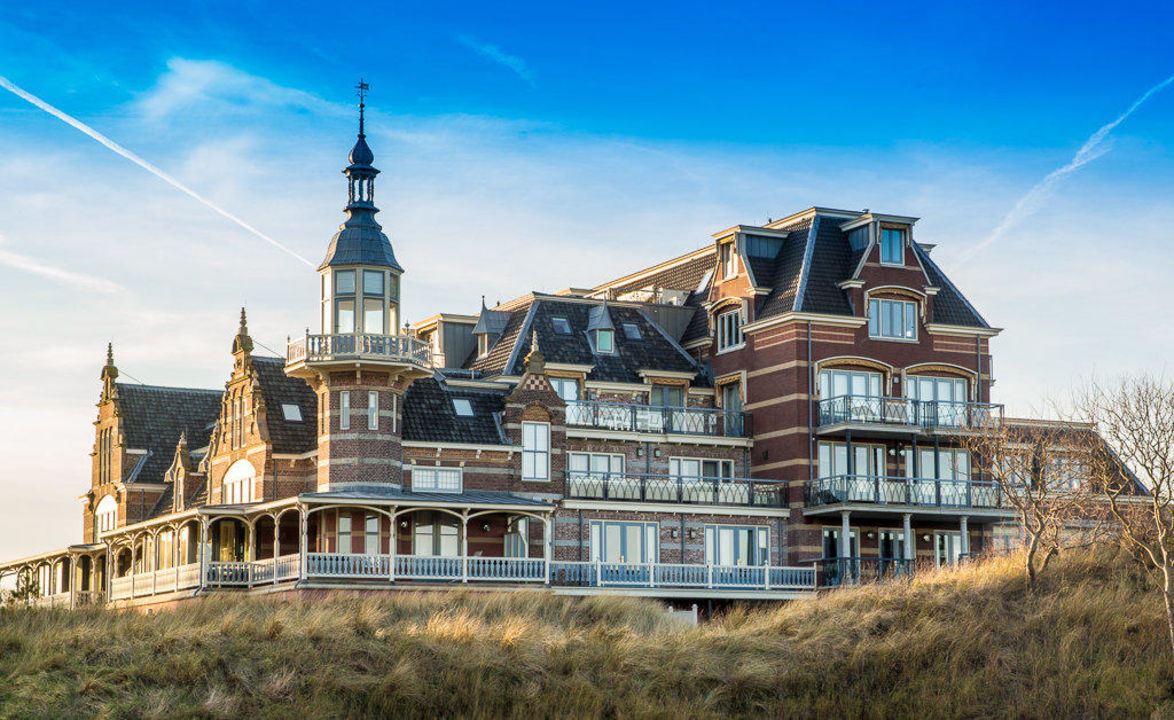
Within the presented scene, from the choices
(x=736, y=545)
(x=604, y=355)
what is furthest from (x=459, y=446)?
(x=736, y=545)

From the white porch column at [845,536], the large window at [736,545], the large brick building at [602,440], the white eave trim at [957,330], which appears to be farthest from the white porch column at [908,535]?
the white eave trim at [957,330]

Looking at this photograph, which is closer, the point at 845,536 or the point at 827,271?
the point at 845,536

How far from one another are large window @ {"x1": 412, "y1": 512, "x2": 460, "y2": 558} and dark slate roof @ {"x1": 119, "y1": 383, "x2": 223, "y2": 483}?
1554 centimetres

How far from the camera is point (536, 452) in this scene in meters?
54.9

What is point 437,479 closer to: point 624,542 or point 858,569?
point 624,542

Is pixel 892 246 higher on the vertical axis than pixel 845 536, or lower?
higher

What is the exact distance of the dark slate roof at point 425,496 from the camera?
4925cm

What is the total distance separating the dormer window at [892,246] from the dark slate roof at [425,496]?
619 inches

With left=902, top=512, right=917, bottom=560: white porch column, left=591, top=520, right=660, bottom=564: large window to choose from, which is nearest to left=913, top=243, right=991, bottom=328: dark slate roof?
left=902, top=512, right=917, bottom=560: white porch column

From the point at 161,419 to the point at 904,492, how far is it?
28839 millimetres

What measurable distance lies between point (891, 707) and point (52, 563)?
41.6 m

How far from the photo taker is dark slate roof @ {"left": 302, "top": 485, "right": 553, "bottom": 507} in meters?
49.2

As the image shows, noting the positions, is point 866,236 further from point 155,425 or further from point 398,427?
point 155,425

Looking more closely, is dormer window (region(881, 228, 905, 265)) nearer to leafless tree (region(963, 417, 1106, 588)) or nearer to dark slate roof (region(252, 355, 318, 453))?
leafless tree (region(963, 417, 1106, 588))
